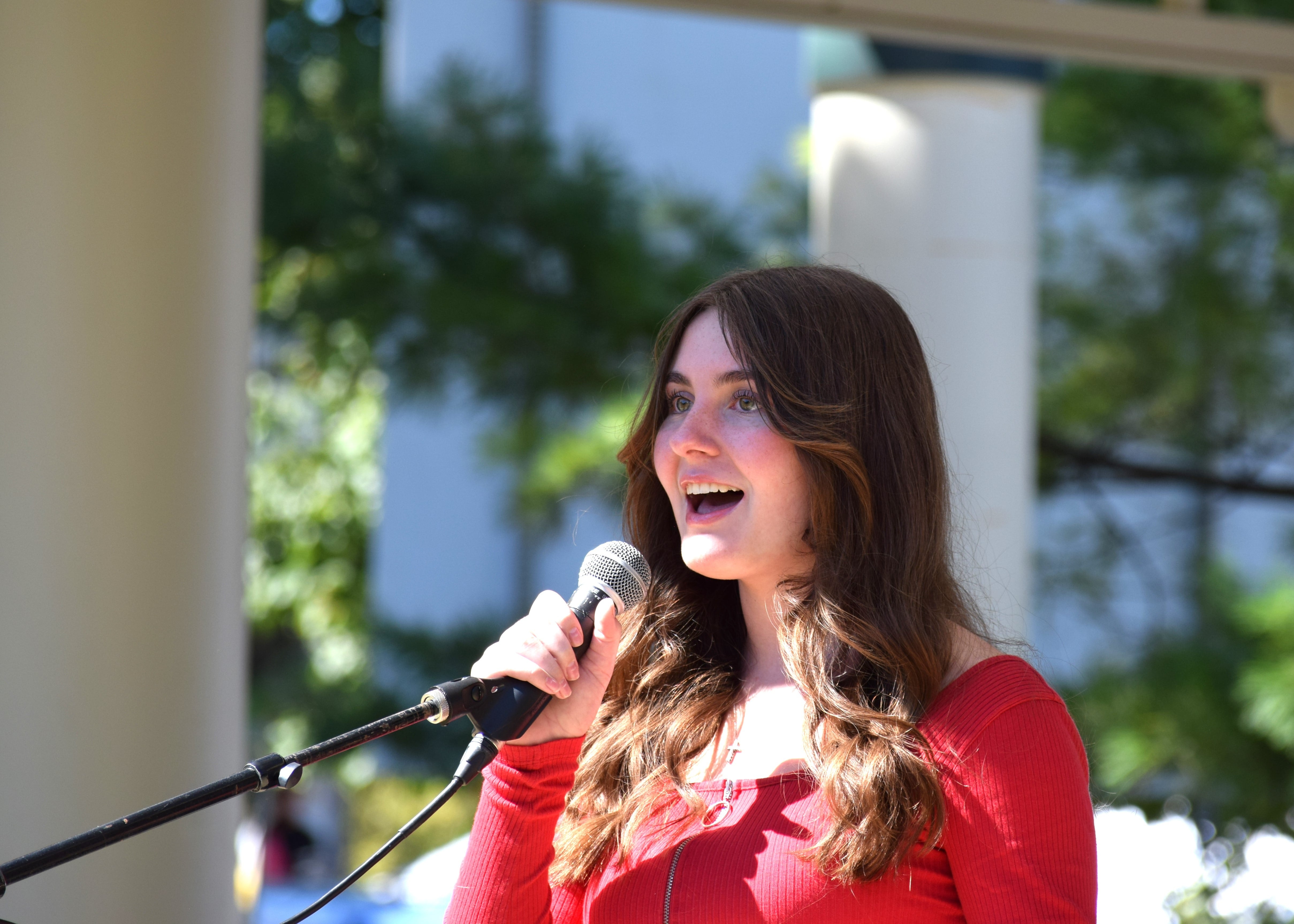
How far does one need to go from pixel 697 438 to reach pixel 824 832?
42 cm

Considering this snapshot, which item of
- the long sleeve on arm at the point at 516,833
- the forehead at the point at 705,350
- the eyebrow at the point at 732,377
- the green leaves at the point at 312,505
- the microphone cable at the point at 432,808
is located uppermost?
the forehead at the point at 705,350

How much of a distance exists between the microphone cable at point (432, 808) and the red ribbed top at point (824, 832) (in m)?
0.17

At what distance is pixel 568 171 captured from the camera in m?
3.91

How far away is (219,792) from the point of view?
1048 millimetres

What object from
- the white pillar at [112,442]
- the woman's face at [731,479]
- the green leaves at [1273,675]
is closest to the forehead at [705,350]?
the woman's face at [731,479]

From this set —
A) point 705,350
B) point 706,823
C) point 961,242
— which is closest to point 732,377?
point 705,350

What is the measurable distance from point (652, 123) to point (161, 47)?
21.9 ft

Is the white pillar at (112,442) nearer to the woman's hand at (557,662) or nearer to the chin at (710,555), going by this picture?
the woman's hand at (557,662)

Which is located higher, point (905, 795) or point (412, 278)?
point (412, 278)

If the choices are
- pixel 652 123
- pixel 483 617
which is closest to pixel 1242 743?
pixel 483 617

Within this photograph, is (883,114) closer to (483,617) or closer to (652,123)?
(483,617)

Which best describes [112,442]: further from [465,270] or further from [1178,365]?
[1178,365]

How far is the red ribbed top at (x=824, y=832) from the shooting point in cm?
127

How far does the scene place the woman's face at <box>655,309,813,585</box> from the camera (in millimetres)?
1455
